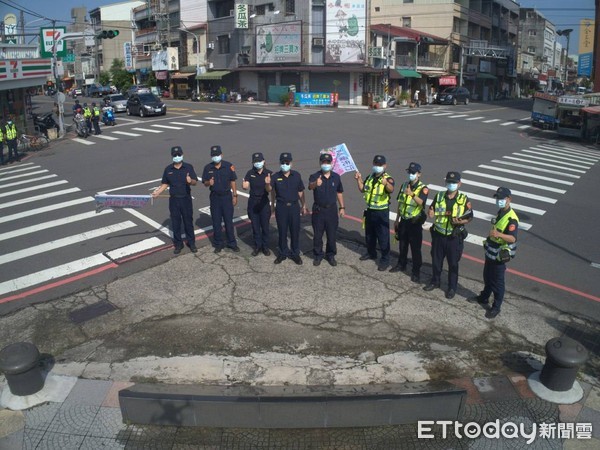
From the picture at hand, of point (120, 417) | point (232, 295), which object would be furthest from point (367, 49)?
point (120, 417)

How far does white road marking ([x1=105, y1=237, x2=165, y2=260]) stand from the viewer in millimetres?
10164

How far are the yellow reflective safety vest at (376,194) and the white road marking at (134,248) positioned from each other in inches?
174

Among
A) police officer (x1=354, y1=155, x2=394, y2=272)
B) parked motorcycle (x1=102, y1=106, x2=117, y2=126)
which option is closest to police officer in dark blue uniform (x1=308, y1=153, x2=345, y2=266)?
police officer (x1=354, y1=155, x2=394, y2=272)

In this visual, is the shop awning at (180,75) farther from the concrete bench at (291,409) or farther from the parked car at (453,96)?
the concrete bench at (291,409)

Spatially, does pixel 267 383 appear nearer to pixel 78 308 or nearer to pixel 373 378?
pixel 373 378

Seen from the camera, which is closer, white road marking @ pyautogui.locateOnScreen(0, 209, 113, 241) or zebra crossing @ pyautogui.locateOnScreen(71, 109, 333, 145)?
white road marking @ pyautogui.locateOnScreen(0, 209, 113, 241)

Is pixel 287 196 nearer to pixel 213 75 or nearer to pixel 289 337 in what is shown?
pixel 289 337

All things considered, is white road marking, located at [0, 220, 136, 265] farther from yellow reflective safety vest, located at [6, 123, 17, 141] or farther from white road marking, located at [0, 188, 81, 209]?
yellow reflective safety vest, located at [6, 123, 17, 141]

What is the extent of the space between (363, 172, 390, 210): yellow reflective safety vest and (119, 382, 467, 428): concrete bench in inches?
159

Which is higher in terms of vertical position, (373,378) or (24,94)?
(24,94)

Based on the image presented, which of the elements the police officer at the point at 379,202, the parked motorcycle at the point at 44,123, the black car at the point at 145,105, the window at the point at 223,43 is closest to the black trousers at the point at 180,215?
the police officer at the point at 379,202

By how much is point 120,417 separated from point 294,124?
27611 mm

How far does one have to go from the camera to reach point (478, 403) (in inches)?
224

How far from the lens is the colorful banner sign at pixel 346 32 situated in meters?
50.1
